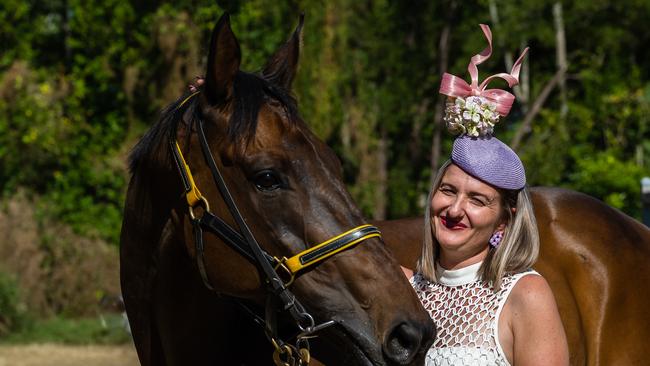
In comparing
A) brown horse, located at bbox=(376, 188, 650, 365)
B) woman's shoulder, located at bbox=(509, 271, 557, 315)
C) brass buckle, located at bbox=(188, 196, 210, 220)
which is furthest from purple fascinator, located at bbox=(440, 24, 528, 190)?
brown horse, located at bbox=(376, 188, 650, 365)

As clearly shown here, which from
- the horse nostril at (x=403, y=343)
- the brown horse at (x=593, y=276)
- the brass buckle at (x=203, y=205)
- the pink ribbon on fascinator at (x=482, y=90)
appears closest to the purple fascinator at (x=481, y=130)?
the pink ribbon on fascinator at (x=482, y=90)

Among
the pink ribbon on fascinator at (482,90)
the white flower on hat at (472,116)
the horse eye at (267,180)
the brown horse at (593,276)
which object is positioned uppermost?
the pink ribbon on fascinator at (482,90)

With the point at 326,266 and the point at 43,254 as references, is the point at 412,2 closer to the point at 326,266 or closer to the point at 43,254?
the point at 43,254

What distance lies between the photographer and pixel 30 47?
41.2 ft

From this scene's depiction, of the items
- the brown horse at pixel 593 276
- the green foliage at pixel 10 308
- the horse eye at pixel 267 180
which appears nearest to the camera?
the horse eye at pixel 267 180

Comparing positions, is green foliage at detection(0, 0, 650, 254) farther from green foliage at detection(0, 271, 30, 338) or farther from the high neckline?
the high neckline

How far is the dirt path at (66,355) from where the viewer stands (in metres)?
8.85

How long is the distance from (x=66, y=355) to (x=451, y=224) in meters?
7.40

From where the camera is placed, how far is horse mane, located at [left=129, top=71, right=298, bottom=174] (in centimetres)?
279

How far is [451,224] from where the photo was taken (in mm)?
2746

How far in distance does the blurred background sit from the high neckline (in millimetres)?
6672

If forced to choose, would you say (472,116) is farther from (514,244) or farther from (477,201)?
(514,244)

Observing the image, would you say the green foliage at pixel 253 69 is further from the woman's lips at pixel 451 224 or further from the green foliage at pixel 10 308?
the woman's lips at pixel 451 224

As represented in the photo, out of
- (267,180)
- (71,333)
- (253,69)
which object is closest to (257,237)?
(267,180)
